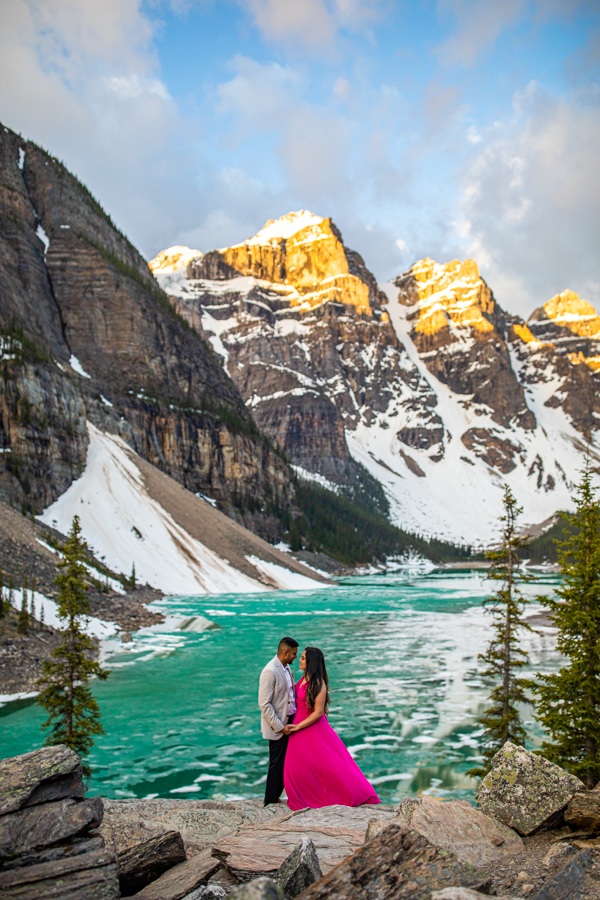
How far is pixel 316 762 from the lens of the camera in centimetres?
718

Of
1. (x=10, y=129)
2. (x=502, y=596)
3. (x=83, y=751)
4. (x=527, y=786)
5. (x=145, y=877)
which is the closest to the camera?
(x=145, y=877)

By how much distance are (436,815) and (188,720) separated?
1322 cm

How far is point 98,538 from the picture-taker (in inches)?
2021

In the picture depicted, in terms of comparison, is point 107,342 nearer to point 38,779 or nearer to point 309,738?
point 309,738

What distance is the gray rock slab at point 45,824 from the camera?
13.1 ft

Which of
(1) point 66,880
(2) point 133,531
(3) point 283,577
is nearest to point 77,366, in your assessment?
(2) point 133,531

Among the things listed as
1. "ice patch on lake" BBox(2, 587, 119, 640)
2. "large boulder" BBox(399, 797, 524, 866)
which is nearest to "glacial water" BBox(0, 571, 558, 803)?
"ice patch on lake" BBox(2, 587, 119, 640)

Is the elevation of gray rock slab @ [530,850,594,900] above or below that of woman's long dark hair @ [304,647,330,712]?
below

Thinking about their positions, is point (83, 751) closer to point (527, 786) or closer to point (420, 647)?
point (527, 786)

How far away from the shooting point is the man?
7.17 metres

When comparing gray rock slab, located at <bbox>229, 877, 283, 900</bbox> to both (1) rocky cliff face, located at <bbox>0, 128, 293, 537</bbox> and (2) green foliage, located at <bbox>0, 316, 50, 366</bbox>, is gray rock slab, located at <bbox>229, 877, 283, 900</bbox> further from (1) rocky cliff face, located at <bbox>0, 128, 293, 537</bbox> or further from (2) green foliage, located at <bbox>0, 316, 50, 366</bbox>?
(2) green foliage, located at <bbox>0, 316, 50, 366</bbox>

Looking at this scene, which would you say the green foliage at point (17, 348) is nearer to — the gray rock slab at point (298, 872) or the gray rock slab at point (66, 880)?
the gray rock slab at point (66, 880)

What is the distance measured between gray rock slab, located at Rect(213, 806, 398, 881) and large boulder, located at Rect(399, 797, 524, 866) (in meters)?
0.41

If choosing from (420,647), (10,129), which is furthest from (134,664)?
(10,129)
